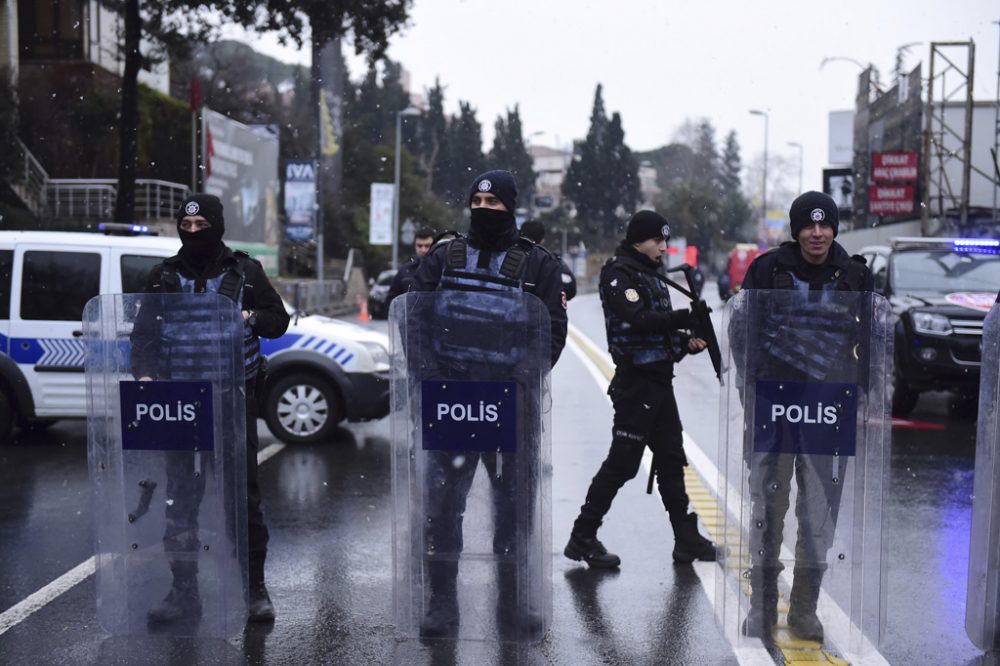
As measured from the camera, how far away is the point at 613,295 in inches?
227

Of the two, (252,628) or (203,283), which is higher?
(203,283)

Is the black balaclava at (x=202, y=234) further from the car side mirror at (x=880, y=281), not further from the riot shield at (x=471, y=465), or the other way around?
the car side mirror at (x=880, y=281)

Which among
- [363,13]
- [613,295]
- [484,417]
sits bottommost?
[484,417]

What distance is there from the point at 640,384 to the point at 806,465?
145 centimetres

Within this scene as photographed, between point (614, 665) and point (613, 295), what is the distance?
1.96 metres

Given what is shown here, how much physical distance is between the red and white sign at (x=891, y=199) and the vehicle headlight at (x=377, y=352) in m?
30.6

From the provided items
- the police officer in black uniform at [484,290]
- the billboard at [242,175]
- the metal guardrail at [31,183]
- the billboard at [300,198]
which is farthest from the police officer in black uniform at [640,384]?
the billboard at [300,198]

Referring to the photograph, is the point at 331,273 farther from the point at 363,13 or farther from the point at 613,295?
the point at 613,295

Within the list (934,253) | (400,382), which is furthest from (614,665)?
(934,253)

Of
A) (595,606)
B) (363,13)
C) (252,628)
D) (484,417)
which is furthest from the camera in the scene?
(363,13)

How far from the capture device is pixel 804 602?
4.60 metres

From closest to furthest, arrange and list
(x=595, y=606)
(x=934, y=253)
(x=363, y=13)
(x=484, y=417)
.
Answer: (x=484, y=417) < (x=595, y=606) < (x=934, y=253) < (x=363, y=13)

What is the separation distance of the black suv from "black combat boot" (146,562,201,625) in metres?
7.64

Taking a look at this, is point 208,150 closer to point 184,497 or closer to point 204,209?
point 204,209
